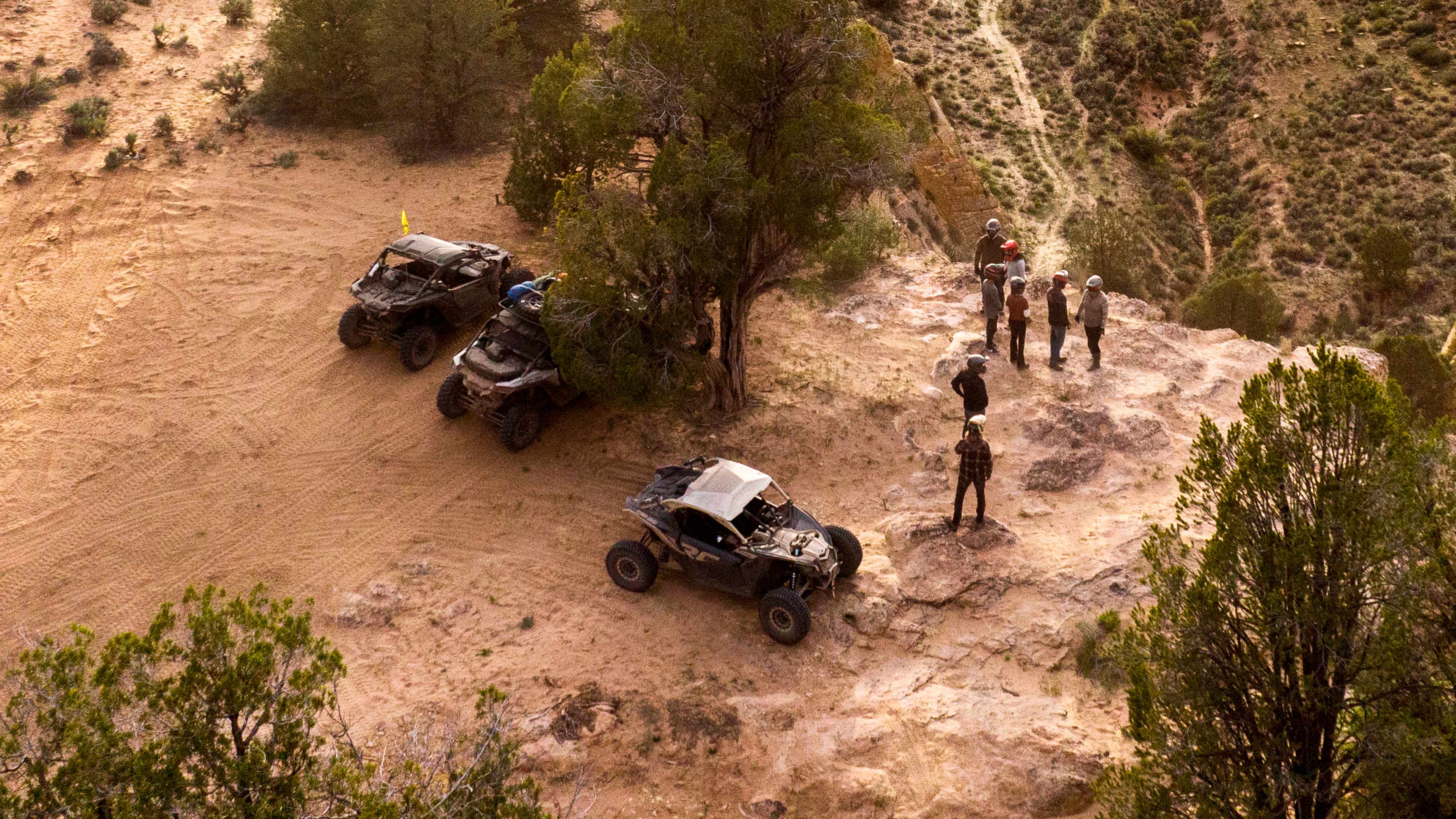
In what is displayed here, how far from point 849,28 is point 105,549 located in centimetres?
1241

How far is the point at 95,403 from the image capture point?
1577 cm

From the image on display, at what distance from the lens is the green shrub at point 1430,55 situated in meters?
38.9

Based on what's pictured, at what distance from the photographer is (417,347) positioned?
1620 cm

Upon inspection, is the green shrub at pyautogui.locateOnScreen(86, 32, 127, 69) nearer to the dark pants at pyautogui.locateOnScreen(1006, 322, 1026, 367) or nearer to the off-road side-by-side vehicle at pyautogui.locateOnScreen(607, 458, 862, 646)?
the off-road side-by-side vehicle at pyautogui.locateOnScreen(607, 458, 862, 646)

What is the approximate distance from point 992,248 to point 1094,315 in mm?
2553

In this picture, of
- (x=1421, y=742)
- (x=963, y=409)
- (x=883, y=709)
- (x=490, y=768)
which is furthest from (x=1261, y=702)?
(x=963, y=409)

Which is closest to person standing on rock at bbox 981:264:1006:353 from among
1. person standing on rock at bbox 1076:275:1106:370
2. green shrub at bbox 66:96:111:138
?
person standing on rock at bbox 1076:275:1106:370

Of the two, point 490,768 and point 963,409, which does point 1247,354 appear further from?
point 490,768

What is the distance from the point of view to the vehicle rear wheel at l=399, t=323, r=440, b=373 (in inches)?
634

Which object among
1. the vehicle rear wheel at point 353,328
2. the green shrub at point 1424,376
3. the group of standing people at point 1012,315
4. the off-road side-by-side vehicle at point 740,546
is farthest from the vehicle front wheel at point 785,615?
the green shrub at point 1424,376

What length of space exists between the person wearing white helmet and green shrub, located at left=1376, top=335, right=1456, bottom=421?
9238 mm

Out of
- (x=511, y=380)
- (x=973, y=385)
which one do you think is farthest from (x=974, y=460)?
(x=511, y=380)

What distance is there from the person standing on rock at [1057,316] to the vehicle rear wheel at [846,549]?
6138 mm

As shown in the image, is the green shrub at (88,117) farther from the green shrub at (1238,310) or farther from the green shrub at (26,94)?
the green shrub at (1238,310)
